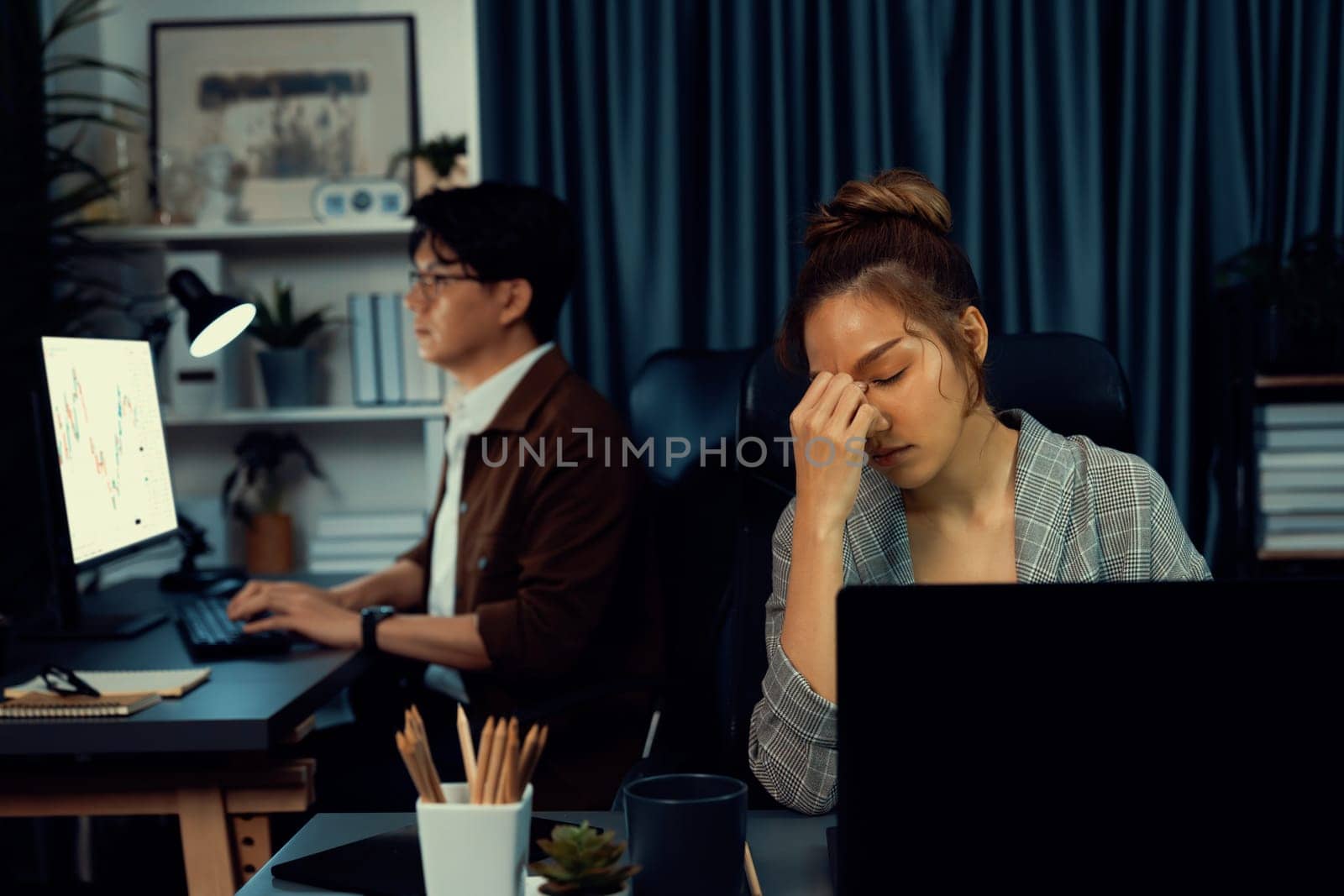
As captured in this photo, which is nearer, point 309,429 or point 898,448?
point 898,448

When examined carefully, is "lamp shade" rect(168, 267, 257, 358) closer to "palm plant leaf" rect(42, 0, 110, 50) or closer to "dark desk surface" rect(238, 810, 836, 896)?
"dark desk surface" rect(238, 810, 836, 896)

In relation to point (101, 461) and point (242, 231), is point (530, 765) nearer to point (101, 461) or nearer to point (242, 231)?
point (101, 461)

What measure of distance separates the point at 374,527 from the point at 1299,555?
6.32 ft

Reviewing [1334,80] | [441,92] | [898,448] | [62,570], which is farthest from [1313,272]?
[62,570]

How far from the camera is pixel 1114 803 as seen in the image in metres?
0.60

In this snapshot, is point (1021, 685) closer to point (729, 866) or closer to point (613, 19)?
point (729, 866)

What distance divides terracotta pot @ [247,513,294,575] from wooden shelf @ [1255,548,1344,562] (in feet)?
6.96

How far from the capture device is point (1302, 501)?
7.41 feet

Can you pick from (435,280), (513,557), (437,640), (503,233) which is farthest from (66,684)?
(503,233)

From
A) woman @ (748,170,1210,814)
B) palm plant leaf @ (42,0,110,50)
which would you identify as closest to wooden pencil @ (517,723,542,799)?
woman @ (748,170,1210,814)

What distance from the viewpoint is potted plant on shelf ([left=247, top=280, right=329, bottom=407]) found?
2.74 meters

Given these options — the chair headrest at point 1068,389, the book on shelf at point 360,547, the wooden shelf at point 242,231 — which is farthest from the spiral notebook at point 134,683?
Result: the wooden shelf at point 242,231

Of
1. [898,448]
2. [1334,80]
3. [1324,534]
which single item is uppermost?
[1334,80]

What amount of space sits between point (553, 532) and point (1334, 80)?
1996 millimetres
